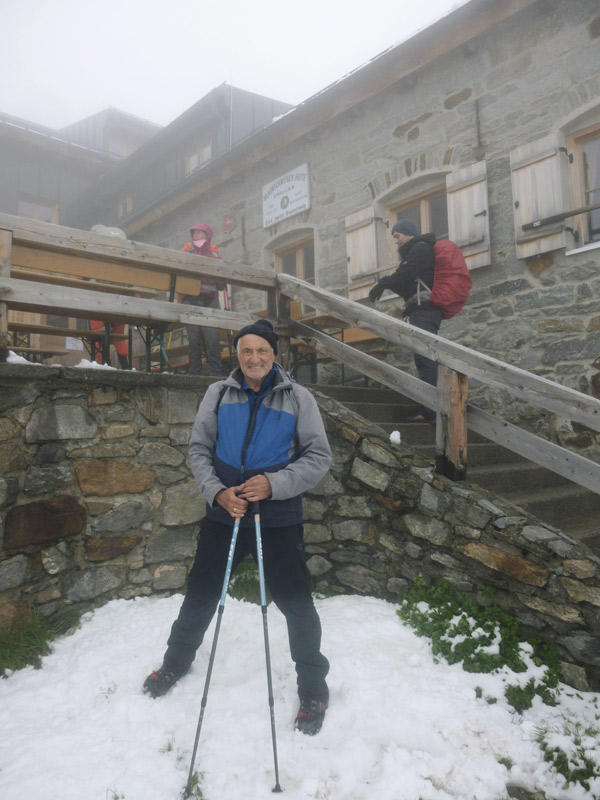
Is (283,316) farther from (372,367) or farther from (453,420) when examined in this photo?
(453,420)

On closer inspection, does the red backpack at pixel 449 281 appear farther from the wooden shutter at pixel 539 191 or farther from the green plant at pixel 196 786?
the green plant at pixel 196 786

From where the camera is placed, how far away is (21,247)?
3424 mm

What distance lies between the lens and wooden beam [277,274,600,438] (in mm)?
2793

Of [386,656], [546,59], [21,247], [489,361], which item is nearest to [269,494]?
[386,656]

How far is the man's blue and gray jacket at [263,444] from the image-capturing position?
2.43 meters

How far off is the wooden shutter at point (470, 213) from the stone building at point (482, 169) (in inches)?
0.6

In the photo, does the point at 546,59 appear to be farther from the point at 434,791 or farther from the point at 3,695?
the point at 3,695

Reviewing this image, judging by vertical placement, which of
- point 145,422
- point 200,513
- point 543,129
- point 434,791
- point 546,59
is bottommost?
point 434,791

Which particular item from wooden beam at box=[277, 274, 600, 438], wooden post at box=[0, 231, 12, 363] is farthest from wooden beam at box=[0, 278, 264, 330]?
wooden beam at box=[277, 274, 600, 438]

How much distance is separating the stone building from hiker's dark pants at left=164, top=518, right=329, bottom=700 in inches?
150

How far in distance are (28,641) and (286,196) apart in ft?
22.7

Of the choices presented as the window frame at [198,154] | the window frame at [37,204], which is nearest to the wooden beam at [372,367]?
the window frame at [198,154]

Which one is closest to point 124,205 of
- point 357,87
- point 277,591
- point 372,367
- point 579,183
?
point 357,87

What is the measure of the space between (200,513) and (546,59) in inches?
220
